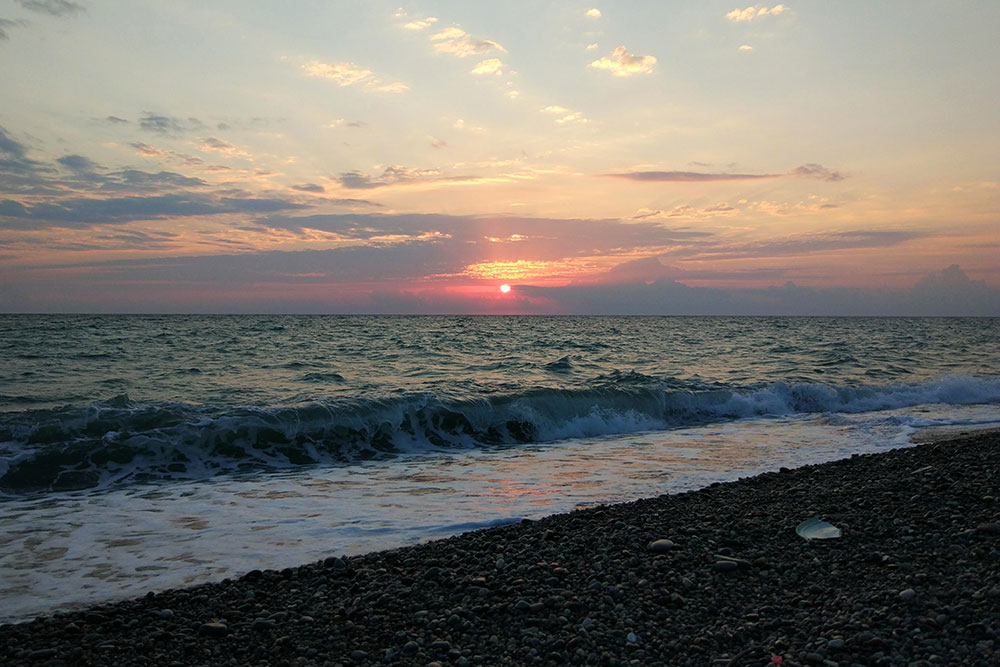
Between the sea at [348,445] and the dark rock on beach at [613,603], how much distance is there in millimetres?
865

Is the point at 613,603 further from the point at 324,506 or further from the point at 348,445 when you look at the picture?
the point at 348,445

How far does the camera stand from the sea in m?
6.72

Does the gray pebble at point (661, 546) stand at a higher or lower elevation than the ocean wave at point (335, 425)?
higher

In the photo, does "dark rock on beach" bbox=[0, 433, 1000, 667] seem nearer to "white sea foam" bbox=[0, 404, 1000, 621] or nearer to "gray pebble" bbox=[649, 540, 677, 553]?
"gray pebble" bbox=[649, 540, 677, 553]

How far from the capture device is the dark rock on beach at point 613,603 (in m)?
3.96

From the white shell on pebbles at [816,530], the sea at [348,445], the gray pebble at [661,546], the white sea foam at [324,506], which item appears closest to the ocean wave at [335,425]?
the sea at [348,445]

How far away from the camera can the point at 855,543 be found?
557 centimetres

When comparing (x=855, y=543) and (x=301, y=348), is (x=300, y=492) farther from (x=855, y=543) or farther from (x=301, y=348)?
(x=301, y=348)

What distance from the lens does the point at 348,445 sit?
13.0m

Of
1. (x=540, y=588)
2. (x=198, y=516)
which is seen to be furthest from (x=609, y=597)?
(x=198, y=516)

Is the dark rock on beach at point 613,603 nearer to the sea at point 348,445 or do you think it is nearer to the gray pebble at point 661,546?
the gray pebble at point 661,546

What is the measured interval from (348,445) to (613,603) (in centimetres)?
909

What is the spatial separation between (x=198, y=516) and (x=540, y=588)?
15.5 ft

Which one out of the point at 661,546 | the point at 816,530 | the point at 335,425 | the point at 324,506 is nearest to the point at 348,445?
the point at 335,425
